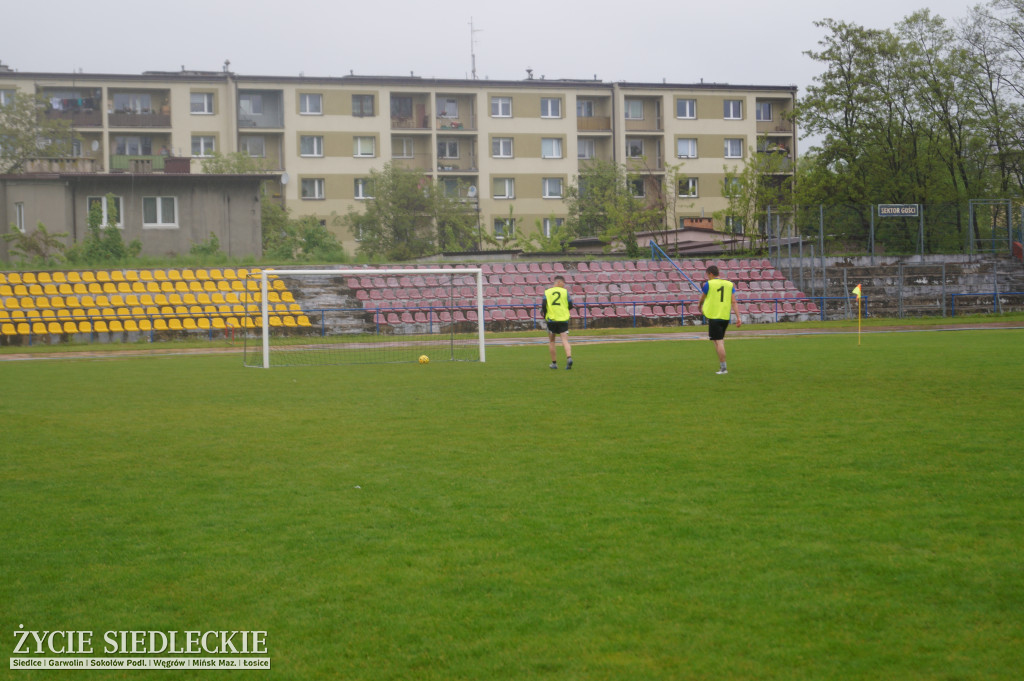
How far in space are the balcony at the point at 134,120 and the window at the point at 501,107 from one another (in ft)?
68.8

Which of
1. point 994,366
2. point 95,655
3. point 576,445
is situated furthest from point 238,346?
point 95,655

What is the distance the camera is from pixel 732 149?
75.0 m

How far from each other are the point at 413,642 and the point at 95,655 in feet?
4.80

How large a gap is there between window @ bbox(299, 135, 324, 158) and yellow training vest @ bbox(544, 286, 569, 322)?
50281 mm

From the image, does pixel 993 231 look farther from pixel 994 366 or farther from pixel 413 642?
pixel 413 642

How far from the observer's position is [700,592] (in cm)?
552

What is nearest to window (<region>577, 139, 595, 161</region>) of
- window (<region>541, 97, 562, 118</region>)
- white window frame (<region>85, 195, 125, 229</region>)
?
window (<region>541, 97, 562, 118</region>)

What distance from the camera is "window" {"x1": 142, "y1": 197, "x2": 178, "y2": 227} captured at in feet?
153

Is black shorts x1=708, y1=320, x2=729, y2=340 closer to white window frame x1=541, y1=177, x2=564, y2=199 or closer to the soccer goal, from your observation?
the soccer goal

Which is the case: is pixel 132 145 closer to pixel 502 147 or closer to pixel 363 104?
pixel 363 104

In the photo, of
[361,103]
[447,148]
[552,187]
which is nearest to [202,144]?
[361,103]

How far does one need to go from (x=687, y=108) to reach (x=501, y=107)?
43.4ft

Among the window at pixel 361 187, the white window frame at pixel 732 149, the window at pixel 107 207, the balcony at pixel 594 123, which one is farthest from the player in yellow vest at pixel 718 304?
the white window frame at pixel 732 149

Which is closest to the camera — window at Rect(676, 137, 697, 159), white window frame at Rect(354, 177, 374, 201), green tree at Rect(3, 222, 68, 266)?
green tree at Rect(3, 222, 68, 266)
